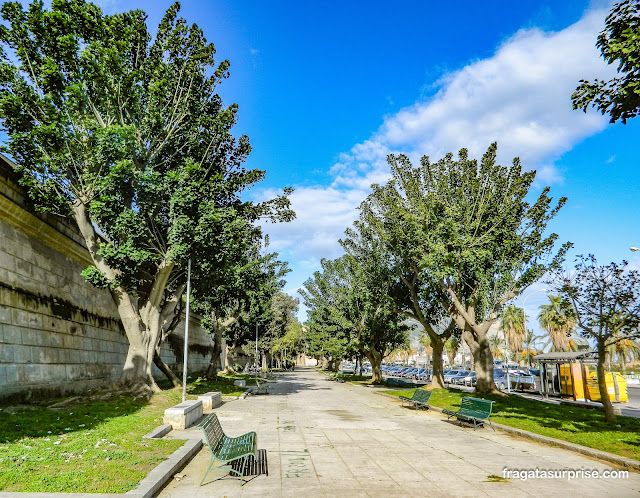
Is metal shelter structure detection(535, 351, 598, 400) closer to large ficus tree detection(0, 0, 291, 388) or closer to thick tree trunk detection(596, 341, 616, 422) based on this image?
thick tree trunk detection(596, 341, 616, 422)

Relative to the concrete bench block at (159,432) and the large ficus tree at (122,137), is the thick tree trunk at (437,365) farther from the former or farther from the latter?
the concrete bench block at (159,432)

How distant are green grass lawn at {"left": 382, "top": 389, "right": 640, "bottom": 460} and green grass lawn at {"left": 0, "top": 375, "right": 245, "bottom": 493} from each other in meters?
9.66

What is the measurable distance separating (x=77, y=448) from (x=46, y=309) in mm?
8463

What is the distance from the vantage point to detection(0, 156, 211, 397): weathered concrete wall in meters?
12.7

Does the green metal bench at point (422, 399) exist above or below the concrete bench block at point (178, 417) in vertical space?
below

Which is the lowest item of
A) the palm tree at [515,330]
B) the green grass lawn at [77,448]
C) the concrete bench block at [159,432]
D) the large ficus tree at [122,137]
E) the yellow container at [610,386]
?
the yellow container at [610,386]

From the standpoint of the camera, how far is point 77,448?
314 inches

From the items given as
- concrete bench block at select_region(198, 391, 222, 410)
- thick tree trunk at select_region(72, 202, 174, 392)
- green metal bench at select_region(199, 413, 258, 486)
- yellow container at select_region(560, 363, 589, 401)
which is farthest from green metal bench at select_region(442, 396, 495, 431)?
yellow container at select_region(560, 363, 589, 401)

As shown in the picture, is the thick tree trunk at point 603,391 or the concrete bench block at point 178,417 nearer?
the concrete bench block at point 178,417

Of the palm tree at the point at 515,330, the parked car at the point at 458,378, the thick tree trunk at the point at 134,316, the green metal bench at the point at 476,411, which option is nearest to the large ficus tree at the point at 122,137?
the thick tree trunk at the point at 134,316

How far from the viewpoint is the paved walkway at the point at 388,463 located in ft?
21.7

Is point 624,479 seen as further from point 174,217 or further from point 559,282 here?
point 174,217

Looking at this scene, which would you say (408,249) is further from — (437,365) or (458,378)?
(458,378)

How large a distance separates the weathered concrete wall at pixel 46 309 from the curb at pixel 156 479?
6985mm
